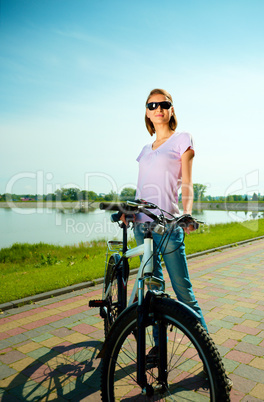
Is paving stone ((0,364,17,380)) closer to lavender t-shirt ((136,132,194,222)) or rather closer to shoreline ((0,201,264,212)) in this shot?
lavender t-shirt ((136,132,194,222))

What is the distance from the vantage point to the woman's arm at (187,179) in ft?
8.18

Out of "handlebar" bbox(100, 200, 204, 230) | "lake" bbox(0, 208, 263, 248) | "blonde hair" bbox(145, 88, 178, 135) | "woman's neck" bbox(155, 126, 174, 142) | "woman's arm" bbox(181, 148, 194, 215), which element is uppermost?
"blonde hair" bbox(145, 88, 178, 135)

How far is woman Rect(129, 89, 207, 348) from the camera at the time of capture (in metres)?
2.49

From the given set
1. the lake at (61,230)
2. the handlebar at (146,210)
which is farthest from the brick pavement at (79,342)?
the lake at (61,230)

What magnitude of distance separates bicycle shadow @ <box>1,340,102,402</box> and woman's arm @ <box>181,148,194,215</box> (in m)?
1.54

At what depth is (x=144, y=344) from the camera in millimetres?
2043

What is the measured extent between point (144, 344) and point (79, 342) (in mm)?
1596

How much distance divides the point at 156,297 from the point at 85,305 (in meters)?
2.81

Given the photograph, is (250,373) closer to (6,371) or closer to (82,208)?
(6,371)

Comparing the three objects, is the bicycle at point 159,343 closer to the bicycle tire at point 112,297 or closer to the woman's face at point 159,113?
the bicycle tire at point 112,297

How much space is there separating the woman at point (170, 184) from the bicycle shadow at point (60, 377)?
691 mm

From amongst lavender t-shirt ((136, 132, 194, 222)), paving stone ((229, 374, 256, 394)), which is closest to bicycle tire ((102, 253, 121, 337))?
lavender t-shirt ((136, 132, 194, 222))

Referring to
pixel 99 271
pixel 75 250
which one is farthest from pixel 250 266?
pixel 75 250

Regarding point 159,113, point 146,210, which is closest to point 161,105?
point 159,113
